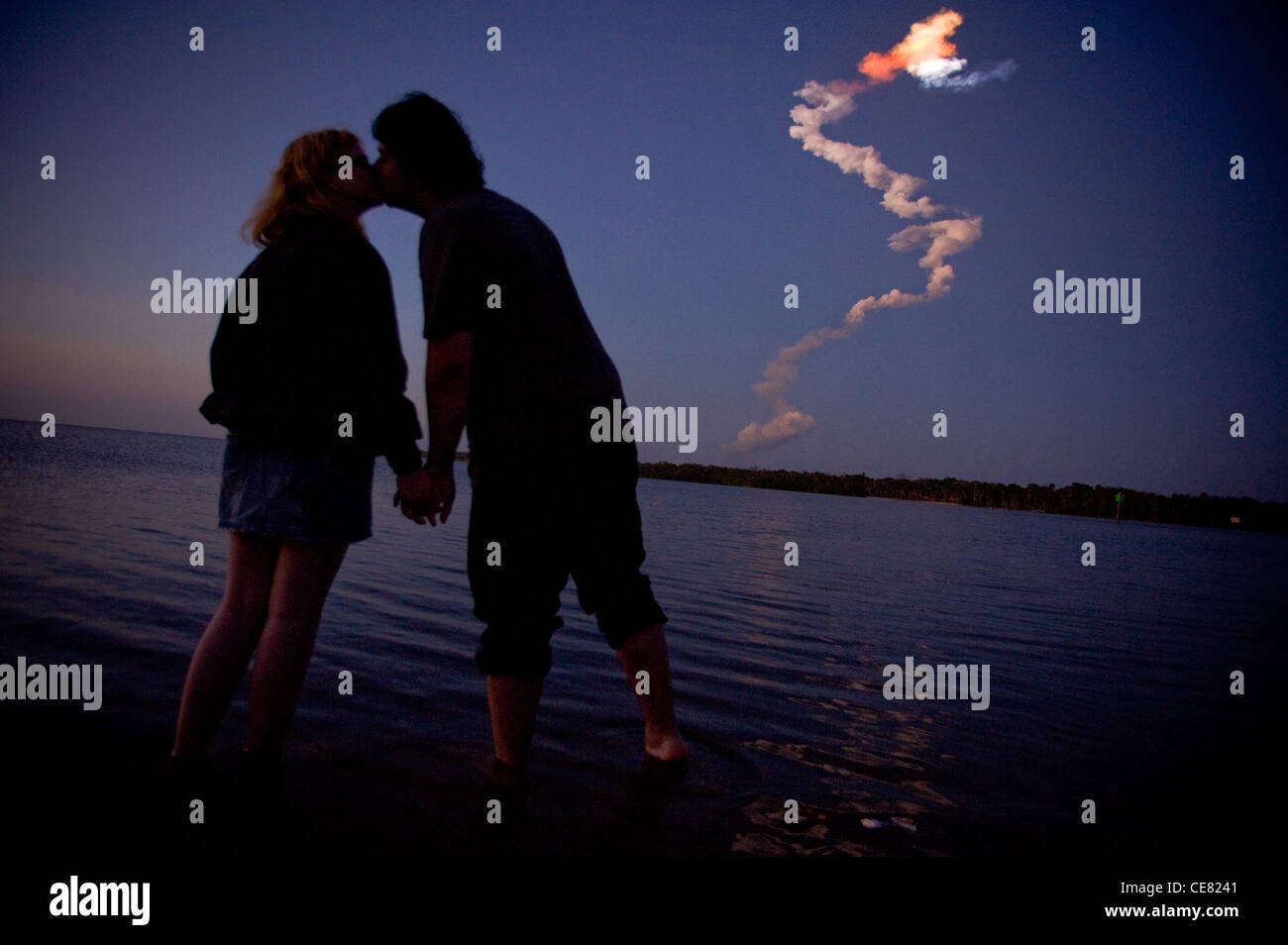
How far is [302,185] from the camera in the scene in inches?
89.6

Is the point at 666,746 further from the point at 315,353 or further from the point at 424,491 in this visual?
the point at 315,353

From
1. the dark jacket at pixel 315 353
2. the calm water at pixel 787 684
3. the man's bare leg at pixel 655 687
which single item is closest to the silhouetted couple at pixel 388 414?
the dark jacket at pixel 315 353

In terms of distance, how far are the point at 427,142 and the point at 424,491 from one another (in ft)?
3.73

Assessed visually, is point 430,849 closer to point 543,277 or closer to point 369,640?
point 543,277

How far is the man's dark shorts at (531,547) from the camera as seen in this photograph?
229cm

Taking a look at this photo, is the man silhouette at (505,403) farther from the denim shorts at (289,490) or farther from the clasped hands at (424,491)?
the denim shorts at (289,490)

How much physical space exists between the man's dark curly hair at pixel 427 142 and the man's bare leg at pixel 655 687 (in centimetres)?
164

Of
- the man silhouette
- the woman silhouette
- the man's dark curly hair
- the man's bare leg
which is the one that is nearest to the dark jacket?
the woman silhouette

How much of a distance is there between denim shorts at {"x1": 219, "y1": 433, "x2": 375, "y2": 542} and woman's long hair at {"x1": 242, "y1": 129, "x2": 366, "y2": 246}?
0.69m

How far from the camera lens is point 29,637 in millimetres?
3809

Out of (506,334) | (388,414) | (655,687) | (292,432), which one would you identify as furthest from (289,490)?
(655,687)

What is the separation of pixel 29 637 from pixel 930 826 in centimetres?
438

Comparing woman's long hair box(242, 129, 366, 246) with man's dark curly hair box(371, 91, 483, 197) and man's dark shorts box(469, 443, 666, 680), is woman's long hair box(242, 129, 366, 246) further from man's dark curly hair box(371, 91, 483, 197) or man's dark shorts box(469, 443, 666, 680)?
man's dark shorts box(469, 443, 666, 680)
